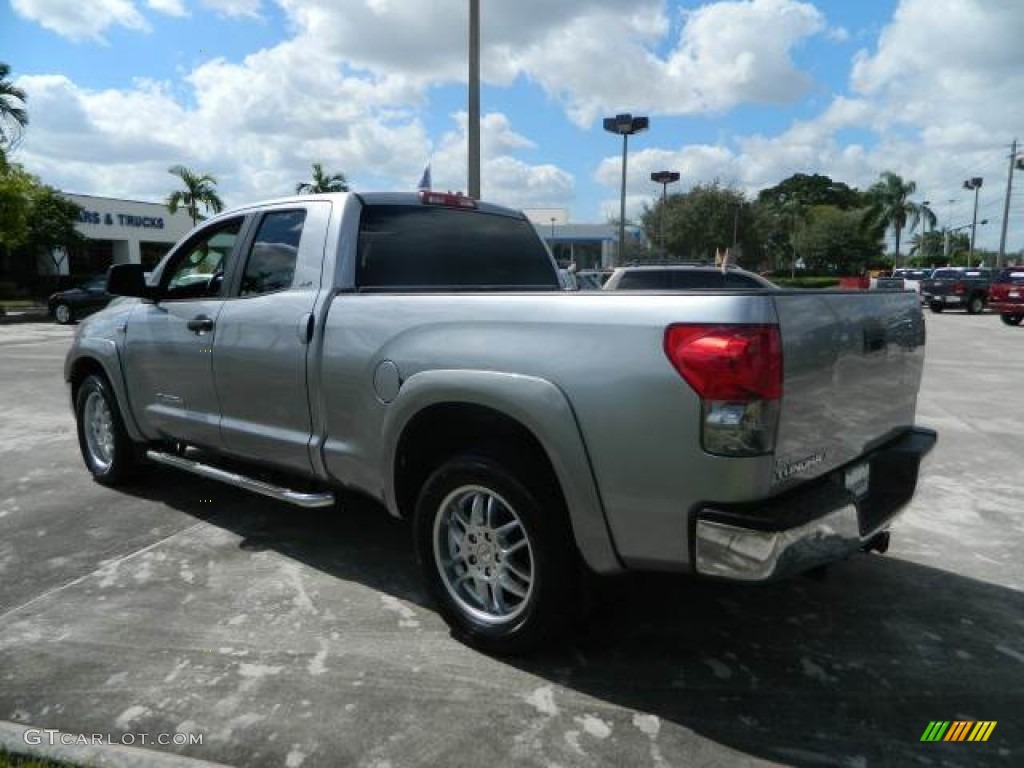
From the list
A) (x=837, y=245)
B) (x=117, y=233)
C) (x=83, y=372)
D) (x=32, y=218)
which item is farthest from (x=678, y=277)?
A: (x=837, y=245)

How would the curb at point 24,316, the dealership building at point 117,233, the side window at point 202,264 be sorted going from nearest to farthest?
the side window at point 202,264 → the curb at point 24,316 → the dealership building at point 117,233

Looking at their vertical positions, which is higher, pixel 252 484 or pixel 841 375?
pixel 841 375

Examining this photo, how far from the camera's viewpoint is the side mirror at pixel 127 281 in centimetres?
471

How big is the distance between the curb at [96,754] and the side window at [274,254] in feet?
7.16

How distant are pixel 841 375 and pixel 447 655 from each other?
1.90 metres

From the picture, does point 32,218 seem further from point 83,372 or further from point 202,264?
point 202,264

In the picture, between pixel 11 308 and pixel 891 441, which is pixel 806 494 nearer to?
pixel 891 441

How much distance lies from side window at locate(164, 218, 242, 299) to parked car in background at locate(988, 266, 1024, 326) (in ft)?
76.5

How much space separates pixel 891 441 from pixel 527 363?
1.75 meters

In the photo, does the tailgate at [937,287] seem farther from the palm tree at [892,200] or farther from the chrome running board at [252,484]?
the palm tree at [892,200]

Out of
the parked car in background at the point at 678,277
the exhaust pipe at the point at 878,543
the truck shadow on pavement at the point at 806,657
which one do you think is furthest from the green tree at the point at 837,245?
the exhaust pipe at the point at 878,543

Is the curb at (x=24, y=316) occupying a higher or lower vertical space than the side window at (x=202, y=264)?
lower

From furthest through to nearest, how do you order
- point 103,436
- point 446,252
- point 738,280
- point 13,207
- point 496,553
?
point 13,207, point 738,280, point 103,436, point 446,252, point 496,553

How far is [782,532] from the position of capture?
95.1 inches
